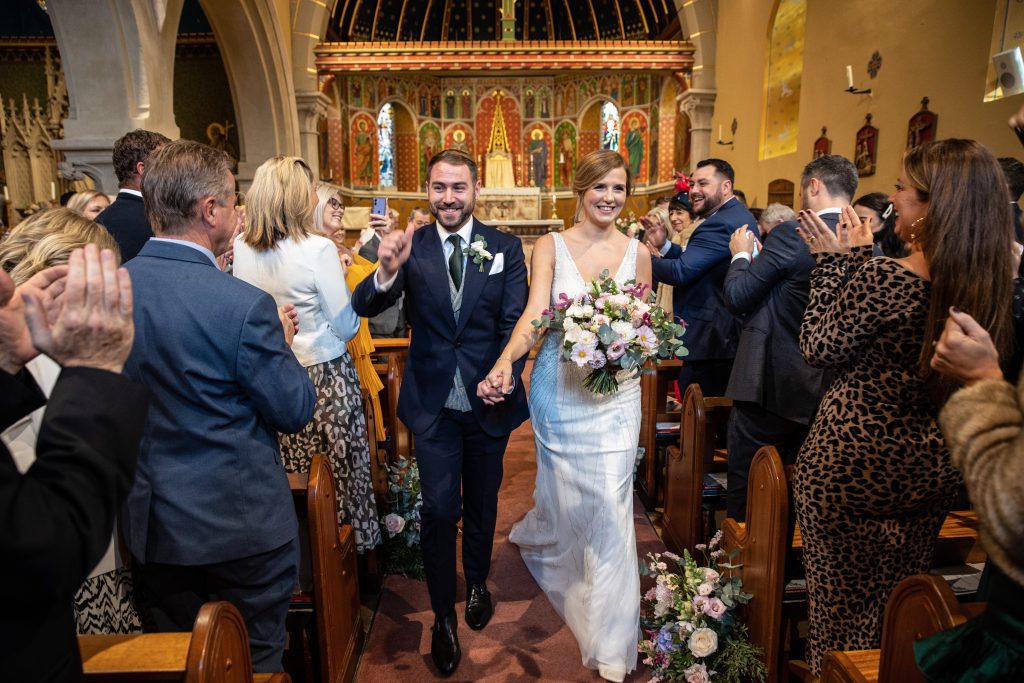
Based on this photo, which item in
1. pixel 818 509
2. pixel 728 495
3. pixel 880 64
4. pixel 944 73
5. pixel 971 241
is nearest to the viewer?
pixel 971 241

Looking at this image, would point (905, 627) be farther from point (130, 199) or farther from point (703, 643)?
point (130, 199)

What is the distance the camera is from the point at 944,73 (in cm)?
593

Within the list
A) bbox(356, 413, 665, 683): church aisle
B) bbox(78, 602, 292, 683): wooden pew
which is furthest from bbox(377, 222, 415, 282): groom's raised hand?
bbox(356, 413, 665, 683): church aisle

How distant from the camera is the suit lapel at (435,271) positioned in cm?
255

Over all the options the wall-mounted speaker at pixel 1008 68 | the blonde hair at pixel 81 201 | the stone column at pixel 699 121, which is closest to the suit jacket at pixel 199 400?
the blonde hair at pixel 81 201

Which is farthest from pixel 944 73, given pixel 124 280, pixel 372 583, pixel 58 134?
pixel 58 134

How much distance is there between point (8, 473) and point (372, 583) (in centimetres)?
264

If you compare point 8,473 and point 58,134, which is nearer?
point 8,473

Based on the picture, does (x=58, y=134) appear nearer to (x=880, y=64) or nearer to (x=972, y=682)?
(x=880, y=64)

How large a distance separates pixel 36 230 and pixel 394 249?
3.53ft

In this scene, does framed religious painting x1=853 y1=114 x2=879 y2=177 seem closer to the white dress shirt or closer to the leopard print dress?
the leopard print dress

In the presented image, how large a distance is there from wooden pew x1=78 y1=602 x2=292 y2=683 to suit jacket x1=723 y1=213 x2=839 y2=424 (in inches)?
91.3

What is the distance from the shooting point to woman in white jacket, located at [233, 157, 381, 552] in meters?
2.55

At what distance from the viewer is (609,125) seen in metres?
16.3
